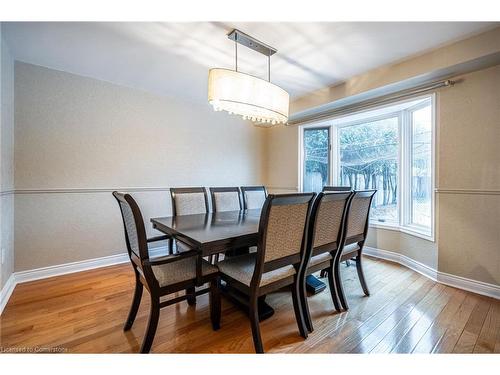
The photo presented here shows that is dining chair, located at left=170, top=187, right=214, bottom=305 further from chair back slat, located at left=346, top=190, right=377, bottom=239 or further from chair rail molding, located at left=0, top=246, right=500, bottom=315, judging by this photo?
chair back slat, located at left=346, top=190, right=377, bottom=239

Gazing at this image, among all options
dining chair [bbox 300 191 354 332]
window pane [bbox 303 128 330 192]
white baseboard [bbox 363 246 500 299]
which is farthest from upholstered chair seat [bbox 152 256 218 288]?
window pane [bbox 303 128 330 192]

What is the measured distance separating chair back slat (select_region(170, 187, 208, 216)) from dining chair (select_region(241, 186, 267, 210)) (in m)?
0.50

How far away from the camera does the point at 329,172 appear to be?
3658 mm

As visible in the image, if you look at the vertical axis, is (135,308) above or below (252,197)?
below

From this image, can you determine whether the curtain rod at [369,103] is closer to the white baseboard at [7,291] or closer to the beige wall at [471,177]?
the beige wall at [471,177]

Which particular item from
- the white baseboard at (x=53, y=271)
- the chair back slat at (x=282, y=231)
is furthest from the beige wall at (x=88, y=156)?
the chair back slat at (x=282, y=231)

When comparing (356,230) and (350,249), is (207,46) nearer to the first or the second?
(356,230)

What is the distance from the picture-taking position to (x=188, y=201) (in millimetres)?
Result: 2414

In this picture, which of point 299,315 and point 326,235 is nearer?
point 299,315

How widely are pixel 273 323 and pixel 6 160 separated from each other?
2.70 meters

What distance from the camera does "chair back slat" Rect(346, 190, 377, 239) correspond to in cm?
187

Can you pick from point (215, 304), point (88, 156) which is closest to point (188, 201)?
point (215, 304)

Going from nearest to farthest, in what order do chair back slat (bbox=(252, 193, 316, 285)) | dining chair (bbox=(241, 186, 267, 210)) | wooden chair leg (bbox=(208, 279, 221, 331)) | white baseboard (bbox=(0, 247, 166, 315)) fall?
chair back slat (bbox=(252, 193, 316, 285)), wooden chair leg (bbox=(208, 279, 221, 331)), white baseboard (bbox=(0, 247, 166, 315)), dining chair (bbox=(241, 186, 267, 210))
